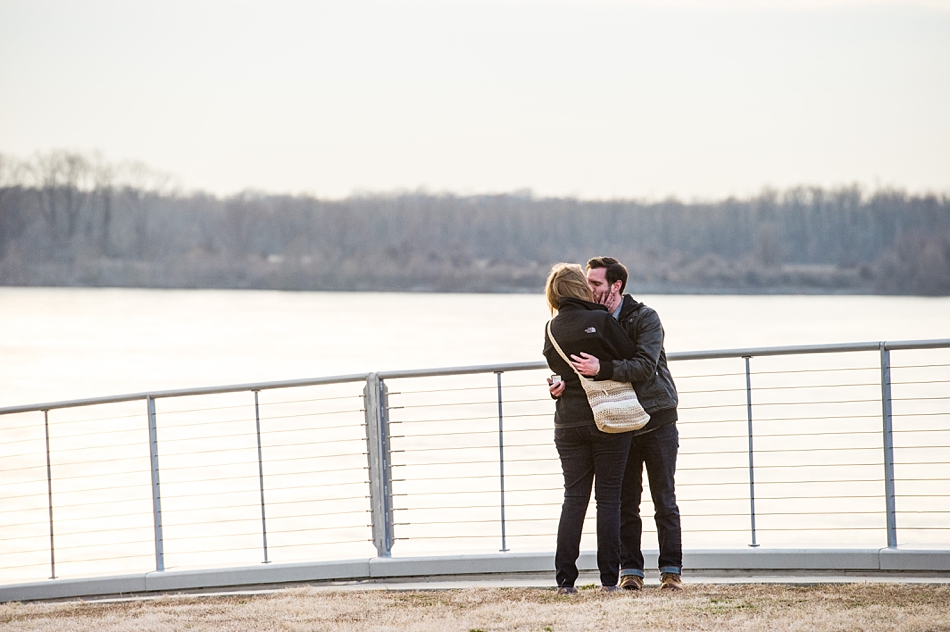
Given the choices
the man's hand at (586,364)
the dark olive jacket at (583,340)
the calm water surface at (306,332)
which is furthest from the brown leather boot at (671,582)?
the calm water surface at (306,332)

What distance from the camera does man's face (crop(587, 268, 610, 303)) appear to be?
14.6 feet

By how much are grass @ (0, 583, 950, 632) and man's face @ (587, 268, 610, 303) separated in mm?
1233

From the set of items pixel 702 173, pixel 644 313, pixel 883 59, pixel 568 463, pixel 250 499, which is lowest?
pixel 250 499

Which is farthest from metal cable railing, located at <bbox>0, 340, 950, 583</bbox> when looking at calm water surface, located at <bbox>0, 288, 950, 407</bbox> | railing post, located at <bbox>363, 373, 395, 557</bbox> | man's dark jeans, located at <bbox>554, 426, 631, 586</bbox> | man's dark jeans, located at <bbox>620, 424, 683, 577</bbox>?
calm water surface, located at <bbox>0, 288, 950, 407</bbox>

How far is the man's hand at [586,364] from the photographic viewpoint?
4.27 m

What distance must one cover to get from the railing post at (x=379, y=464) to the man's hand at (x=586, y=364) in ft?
4.18

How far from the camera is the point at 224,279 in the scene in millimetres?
62344

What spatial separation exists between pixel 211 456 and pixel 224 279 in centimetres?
4229

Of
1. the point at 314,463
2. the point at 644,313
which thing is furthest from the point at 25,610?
the point at 314,463

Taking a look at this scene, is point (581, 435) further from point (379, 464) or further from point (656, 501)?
point (379, 464)

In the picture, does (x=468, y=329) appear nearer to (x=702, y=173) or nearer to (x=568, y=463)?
(x=702, y=173)

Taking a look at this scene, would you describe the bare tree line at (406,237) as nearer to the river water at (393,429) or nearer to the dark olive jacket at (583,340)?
the river water at (393,429)

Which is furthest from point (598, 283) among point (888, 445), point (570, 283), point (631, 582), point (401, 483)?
point (401, 483)

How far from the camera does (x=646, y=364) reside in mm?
4320
